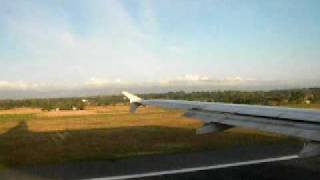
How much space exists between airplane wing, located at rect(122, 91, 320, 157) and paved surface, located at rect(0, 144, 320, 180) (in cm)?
230

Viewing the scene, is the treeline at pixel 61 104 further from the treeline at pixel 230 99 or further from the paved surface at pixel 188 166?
the paved surface at pixel 188 166

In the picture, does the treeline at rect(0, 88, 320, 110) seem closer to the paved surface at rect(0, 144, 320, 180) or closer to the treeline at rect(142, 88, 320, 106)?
the treeline at rect(142, 88, 320, 106)

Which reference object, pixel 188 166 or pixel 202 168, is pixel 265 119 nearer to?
pixel 202 168

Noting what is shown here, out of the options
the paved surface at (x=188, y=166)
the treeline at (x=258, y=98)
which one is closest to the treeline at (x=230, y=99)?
the treeline at (x=258, y=98)

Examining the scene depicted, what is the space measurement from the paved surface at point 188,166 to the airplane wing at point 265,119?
2296 millimetres

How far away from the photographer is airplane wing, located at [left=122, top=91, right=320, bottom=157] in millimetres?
6811

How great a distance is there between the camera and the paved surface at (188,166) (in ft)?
38.7

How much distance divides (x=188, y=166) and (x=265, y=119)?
5187 mm

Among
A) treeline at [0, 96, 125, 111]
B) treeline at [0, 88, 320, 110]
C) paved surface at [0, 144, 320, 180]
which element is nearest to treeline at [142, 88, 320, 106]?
treeline at [0, 88, 320, 110]

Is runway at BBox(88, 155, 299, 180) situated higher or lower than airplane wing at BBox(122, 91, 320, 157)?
lower

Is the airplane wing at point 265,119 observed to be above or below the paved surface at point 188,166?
above

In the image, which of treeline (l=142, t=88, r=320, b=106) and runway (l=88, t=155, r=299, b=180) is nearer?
runway (l=88, t=155, r=299, b=180)

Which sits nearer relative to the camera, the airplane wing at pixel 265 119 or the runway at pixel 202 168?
the airplane wing at pixel 265 119

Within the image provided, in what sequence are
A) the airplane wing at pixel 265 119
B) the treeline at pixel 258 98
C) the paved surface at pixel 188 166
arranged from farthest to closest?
1. the treeline at pixel 258 98
2. the paved surface at pixel 188 166
3. the airplane wing at pixel 265 119
